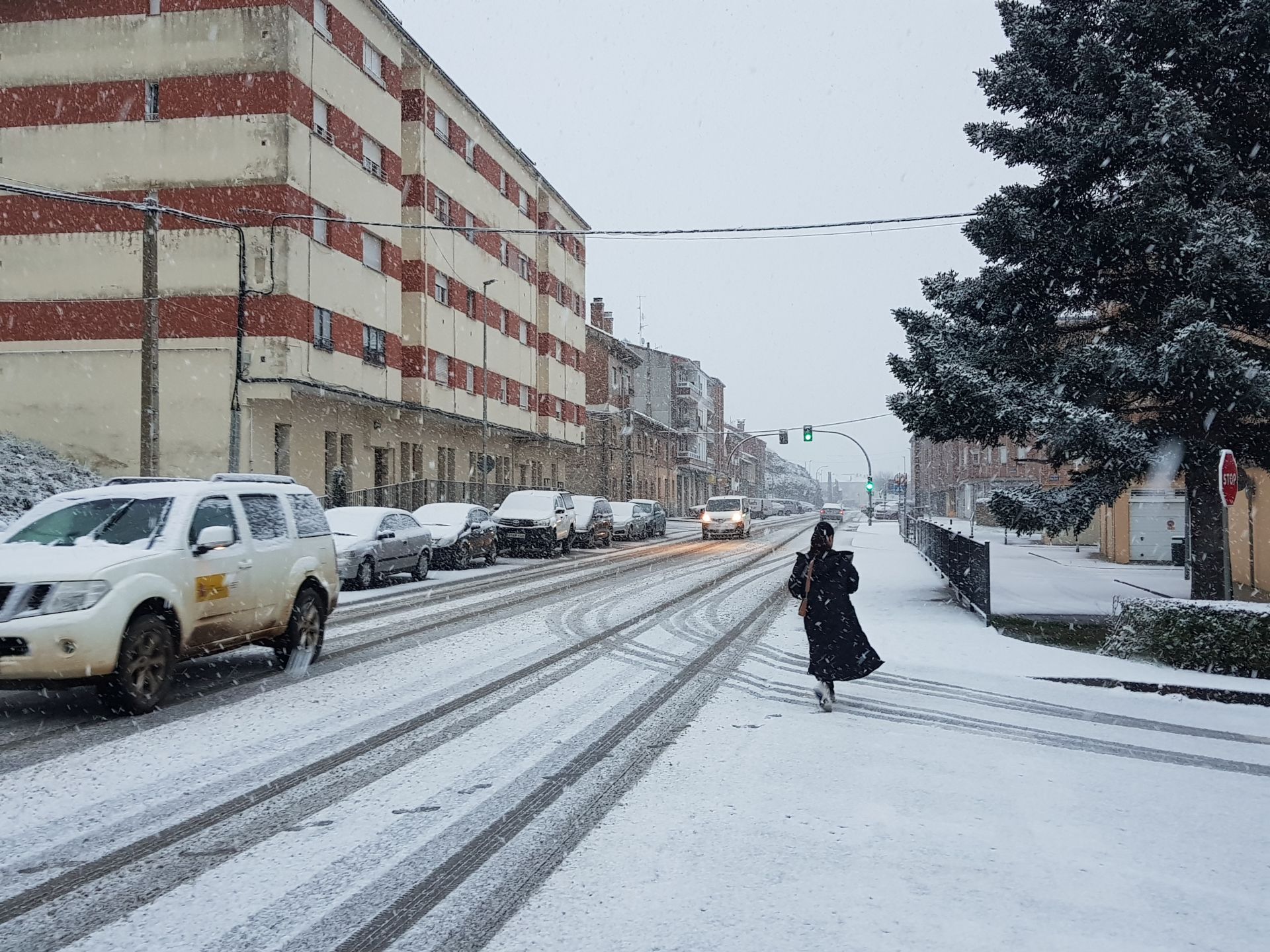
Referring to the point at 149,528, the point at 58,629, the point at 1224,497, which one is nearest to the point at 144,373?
the point at 149,528

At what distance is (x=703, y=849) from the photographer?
4609 mm

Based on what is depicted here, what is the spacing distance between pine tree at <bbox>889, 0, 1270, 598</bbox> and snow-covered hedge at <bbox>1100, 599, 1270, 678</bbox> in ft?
10.4

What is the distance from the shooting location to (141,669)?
24.1 ft

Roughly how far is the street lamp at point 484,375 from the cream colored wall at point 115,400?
11.6 metres

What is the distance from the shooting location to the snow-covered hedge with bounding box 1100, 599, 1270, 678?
373 inches

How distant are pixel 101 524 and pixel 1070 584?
18025mm

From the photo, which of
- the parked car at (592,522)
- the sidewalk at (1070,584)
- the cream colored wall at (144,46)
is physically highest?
the cream colored wall at (144,46)

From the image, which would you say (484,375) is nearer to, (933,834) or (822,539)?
(822,539)

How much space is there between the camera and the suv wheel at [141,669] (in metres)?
7.14

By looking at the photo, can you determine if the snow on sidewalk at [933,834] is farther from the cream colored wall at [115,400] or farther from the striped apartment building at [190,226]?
the cream colored wall at [115,400]

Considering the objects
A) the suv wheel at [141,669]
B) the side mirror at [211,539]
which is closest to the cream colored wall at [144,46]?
the side mirror at [211,539]

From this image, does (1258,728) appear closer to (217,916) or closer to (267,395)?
(217,916)

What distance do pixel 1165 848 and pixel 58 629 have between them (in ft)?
22.4

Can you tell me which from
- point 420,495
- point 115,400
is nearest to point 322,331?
point 115,400
